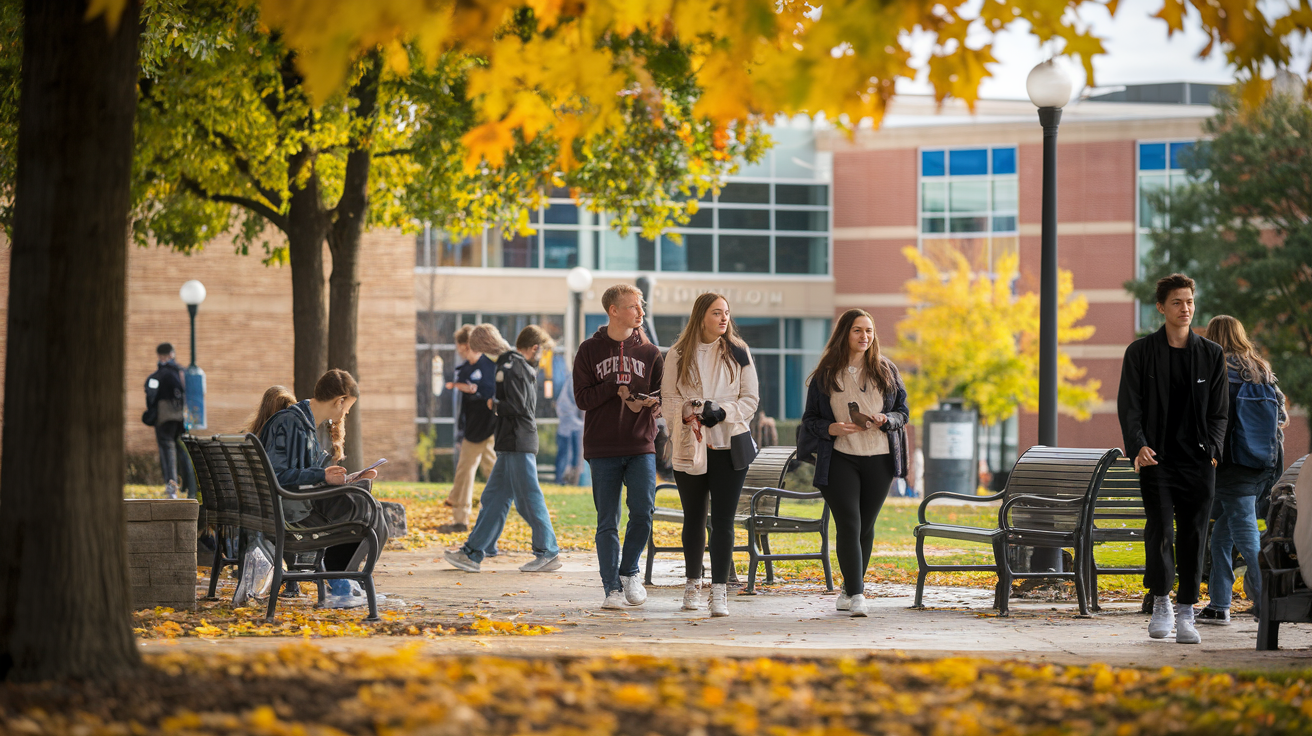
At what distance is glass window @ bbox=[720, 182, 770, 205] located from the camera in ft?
147

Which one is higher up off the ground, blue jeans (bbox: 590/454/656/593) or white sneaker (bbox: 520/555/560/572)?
blue jeans (bbox: 590/454/656/593)

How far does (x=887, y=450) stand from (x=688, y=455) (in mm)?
1247

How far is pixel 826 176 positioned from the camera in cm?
4712

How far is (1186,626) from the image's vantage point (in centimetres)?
714

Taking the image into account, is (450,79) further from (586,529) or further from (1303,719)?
(1303,719)

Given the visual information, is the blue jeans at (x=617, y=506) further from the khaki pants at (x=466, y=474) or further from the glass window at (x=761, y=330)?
the glass window at (x=761, y=330)

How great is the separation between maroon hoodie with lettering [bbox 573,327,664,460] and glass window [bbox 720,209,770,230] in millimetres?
36258

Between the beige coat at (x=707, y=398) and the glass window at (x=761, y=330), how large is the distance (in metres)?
36.7

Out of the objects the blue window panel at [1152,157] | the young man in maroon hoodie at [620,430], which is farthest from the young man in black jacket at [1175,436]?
the blue window panel at [1152,157]

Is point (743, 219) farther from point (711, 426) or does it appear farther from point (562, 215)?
point (711, 426)

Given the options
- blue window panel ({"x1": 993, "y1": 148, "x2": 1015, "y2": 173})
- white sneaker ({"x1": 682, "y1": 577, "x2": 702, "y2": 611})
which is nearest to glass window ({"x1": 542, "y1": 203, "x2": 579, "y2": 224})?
blue window panel ({"x1": 993, "y1": 148, "x2": 1015, "y2": 173})

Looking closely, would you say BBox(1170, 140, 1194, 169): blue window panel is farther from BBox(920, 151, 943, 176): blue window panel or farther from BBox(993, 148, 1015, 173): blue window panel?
BBox(920, 151, 943, 176): blue window panel

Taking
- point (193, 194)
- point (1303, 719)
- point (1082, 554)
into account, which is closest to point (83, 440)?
point (1303, 719)

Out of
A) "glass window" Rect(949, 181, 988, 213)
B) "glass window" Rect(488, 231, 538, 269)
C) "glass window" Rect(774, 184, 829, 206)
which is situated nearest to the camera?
"glass window" Rect(488, 231, 538, 269)
